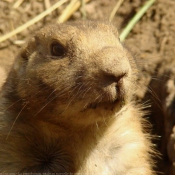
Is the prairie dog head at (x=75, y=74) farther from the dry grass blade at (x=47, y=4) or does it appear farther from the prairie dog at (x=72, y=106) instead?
the dry grass blade at (x=47, y=4)

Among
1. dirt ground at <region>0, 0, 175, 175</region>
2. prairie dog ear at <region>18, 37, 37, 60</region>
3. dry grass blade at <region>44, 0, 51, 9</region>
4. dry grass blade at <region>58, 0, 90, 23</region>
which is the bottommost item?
prairie dog ear at <region>18, 37, 37, 60</region>

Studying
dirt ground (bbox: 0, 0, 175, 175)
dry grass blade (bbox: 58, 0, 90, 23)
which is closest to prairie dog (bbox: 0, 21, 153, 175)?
dirt ground (bbox: 0, 0, 175, 175)

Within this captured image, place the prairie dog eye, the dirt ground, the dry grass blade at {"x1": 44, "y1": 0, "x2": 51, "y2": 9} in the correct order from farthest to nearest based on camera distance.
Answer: the dry grass blade at {"x1": 44, "y1": 0, "x2": 51, "y2": 9} < the dirt ground < the prairie dog eye

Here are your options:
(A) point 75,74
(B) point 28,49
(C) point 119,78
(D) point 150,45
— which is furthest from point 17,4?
(C) point 119,78

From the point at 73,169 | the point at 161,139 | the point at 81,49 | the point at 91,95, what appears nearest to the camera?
the point at 91,95

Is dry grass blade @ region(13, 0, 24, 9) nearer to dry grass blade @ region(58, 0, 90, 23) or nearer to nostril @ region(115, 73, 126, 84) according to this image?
dry grass blade @ region(58, 0, 90, 23)

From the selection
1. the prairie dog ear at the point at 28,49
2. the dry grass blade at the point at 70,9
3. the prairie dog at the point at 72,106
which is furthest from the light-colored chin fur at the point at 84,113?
the dry grass blade at the point at 70,9

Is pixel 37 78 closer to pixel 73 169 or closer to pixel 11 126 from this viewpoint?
pixel 11 126

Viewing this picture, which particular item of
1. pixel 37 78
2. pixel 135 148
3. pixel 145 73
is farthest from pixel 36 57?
pixel 145 73
